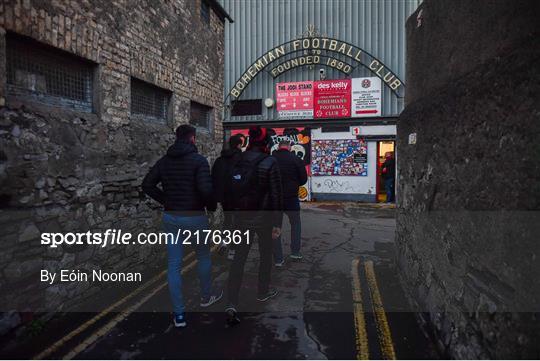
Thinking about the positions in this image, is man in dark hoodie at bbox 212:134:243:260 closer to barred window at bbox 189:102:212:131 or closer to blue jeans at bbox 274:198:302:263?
blue jeans at bbox 274:198:302:263

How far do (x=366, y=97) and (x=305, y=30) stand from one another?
381 cm

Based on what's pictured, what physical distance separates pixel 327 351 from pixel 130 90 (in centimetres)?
441

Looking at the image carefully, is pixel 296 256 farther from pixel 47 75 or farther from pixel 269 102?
pixel 269 102

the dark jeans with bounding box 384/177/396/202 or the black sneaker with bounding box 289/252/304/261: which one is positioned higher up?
the dark jeans with bounding box 384/177/396/202

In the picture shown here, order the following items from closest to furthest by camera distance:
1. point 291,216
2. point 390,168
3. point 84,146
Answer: point 84,146
point 291,216
point 390,168

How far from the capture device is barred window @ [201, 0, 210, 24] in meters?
8.09

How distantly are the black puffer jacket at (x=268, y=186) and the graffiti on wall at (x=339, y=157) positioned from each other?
1083 centimetres

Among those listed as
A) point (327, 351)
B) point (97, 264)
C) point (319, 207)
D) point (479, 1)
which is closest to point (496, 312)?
point (327, 351)

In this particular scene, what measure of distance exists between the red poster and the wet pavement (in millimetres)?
9476

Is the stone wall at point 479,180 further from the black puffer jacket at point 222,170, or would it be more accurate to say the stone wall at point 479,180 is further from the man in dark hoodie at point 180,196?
the man in dark hoodie at point 180,196

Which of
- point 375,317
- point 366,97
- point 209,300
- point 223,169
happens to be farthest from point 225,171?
point 366,97

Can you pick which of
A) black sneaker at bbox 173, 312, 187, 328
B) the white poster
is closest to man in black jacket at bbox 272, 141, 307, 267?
black sneaker at bbox 173, 312, 187, 328

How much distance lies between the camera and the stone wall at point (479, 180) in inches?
77.6

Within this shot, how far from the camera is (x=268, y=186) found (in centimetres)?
405
